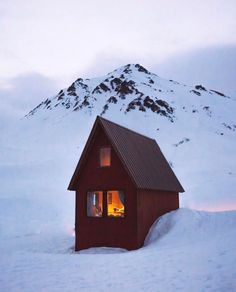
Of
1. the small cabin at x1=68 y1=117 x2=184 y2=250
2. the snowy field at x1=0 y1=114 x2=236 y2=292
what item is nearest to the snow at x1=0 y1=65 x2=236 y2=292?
the snowy field at x1=0 y1=114 x2=236 y2=292

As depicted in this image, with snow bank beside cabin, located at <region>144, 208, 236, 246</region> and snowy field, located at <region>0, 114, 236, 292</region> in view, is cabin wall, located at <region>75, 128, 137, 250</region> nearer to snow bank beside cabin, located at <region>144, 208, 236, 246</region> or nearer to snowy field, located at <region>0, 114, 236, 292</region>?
snowy field, located at <region>0, 114, 236, 292</region>

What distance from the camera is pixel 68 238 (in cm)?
2517

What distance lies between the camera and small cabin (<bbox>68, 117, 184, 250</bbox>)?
739 inches

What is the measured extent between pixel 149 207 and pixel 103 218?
274 centimetres

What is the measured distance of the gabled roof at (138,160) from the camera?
1911cm

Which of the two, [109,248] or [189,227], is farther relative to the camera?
[109,248]

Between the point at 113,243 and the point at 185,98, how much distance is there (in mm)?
101351

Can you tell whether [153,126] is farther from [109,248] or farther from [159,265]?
[159,265]

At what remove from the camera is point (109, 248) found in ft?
62.3

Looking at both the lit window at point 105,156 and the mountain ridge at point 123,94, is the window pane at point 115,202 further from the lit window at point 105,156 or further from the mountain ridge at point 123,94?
the mountain ridge at point 123,94

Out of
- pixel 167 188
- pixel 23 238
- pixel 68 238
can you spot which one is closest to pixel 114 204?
pixel 167 188

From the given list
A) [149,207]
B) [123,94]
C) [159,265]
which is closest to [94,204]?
[149,207]

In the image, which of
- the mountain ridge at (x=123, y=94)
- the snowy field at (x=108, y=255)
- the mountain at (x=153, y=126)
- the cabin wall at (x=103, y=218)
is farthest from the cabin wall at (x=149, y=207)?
the mountain ridge at (x=123, y=94)

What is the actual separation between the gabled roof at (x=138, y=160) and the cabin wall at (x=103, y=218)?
0.53m
